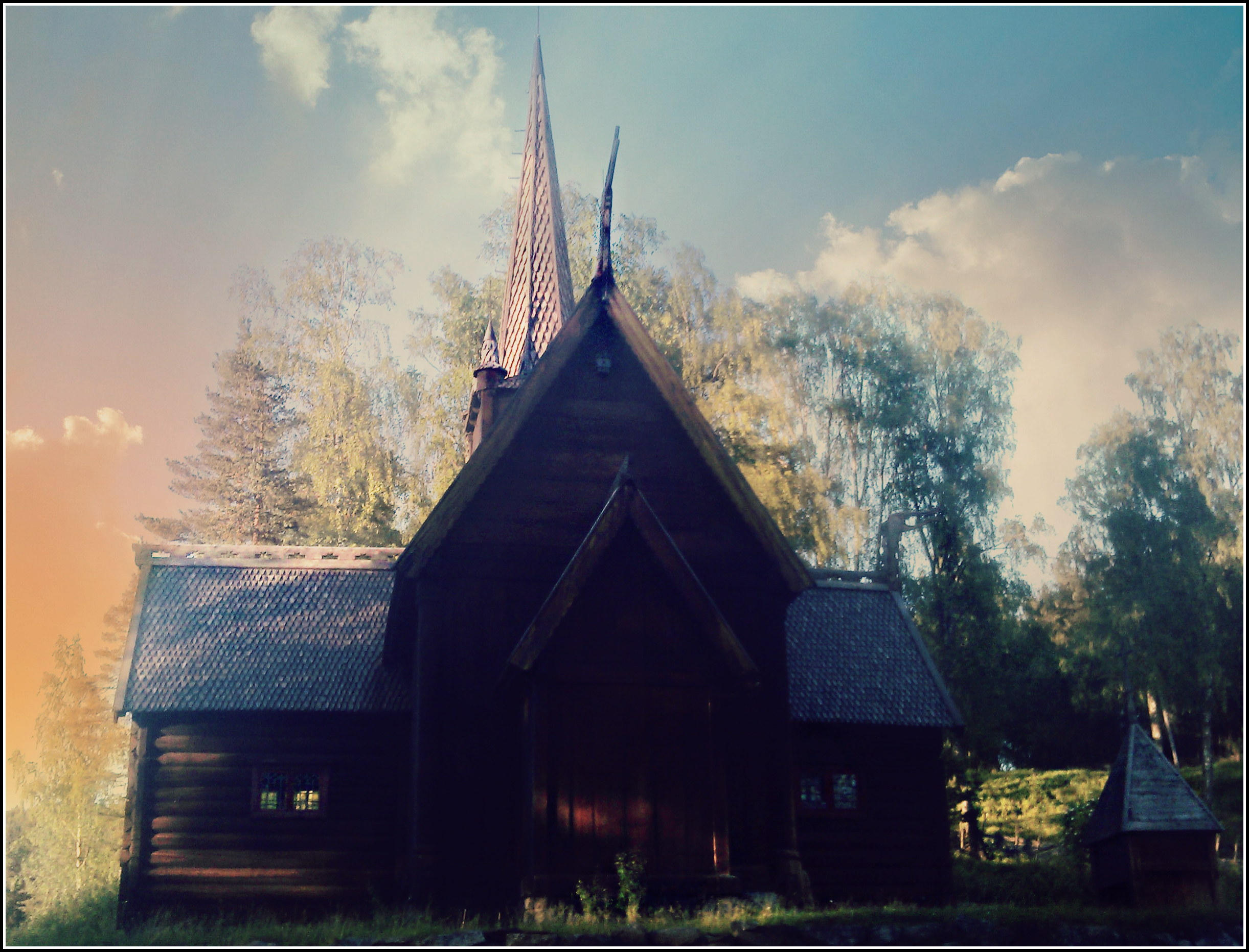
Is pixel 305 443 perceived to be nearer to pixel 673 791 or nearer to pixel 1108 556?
pixel 673 791

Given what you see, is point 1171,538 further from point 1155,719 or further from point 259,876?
point 259,876

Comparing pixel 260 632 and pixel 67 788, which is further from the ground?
pixel 260 632

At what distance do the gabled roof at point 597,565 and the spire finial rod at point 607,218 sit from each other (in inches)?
131

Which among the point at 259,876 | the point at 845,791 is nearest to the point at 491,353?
the point at 259,876

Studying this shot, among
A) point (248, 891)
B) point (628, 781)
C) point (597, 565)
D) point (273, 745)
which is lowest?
point (248, 891)

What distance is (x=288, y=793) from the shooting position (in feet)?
52.3

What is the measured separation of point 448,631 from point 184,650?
6.35 m

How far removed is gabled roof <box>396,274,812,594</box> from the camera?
13.1m

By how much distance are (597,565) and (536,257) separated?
976 centimetres

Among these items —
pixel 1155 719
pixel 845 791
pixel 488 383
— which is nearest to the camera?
pixel 845 791

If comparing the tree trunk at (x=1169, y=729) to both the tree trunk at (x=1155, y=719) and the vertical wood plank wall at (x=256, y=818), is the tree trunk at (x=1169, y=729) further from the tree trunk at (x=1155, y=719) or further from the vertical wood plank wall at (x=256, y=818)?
the vertical wood plank wall at (x=256, y=818)

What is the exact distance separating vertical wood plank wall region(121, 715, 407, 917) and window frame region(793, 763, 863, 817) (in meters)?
6.49

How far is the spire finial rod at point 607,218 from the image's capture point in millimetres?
12680

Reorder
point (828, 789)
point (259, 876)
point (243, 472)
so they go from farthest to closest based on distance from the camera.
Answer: point (243, 472) < point (828, 789) < point (259, 876)
